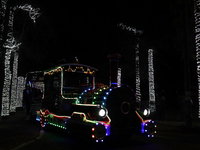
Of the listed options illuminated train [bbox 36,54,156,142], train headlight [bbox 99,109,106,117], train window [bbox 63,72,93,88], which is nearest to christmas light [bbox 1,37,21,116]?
illuminated train [bbox 36,54,156,142]

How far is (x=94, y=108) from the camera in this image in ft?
23.5

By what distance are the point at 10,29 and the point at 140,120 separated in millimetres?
11175

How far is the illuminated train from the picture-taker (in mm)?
6652

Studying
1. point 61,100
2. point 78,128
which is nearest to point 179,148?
point 78,128

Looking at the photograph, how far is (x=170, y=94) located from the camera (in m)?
27.4

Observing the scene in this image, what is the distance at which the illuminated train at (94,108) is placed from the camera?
21.8ft

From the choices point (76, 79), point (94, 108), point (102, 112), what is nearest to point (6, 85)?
point (76, 79)

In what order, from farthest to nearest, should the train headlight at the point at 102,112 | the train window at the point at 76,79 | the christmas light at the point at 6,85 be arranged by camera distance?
the christmas light at the point at 6,85 → the train window at the point at 76,79 → the train headlight at the point at 102,112

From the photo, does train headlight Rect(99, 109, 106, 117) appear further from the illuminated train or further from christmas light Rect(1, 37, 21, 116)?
christmas light Rect(1, 37, 21, 116)

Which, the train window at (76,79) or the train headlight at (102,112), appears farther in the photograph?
the train window at (76,79)

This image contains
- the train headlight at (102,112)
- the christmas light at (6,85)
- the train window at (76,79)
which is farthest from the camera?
the christmas light at (6,85)

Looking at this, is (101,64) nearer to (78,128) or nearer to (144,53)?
(144,53)

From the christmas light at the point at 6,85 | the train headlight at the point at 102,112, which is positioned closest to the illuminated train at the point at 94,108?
the train headlight at the point at 102,112

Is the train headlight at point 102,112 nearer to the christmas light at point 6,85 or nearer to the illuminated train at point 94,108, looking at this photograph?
the illuminated train at point 94,108
